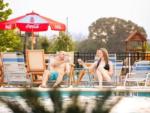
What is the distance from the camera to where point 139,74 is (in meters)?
10.3

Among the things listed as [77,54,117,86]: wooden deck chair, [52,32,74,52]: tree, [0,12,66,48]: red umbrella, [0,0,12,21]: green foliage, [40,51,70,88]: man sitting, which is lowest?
[77,54,117,86]: wooden deck chair

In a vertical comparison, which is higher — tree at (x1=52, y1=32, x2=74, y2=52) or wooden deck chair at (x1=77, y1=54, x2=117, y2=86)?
tree at (x1=52, y1=32, x2=74, y2=52)

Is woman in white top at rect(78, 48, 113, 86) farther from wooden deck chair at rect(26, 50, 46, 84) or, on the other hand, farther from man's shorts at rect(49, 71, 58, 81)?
wooden deck chair at rect(26, 50, 46, 84)

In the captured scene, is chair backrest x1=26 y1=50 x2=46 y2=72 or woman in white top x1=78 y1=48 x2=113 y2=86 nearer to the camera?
woman in white top x1=78 y1=48 x2=113 y2=86

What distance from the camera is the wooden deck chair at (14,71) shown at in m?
10.1

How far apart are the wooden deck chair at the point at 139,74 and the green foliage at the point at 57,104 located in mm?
8221

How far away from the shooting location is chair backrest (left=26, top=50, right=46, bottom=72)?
433 inches

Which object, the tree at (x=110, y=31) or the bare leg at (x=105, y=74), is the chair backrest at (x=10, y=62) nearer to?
the bare leg at (x=105, y=74)

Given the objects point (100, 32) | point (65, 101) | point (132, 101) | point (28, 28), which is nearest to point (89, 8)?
point (100, 32)

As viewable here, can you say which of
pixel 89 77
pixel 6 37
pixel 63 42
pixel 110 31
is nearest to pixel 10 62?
pixel 89 77

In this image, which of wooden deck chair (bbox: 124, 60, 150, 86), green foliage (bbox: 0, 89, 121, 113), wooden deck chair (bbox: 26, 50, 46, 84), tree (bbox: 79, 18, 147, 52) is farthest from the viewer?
tree (bbox: 79, 18, 147, 52)

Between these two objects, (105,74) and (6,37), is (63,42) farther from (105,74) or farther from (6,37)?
(105,74)

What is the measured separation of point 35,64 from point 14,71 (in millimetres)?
938

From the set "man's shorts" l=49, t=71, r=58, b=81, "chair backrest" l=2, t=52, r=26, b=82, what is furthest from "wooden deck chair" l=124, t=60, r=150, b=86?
"chair backrest" l=2, t=52, r=26, b=82
